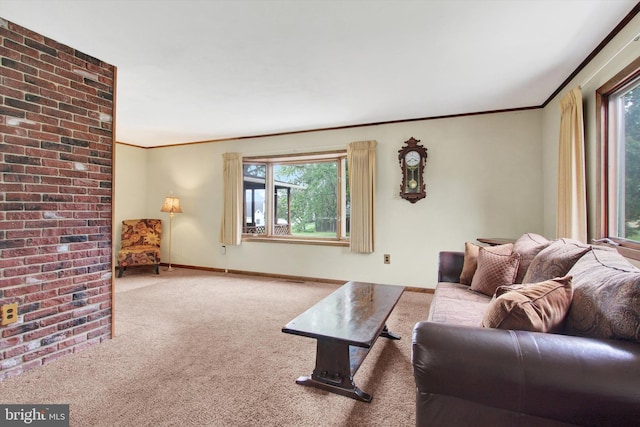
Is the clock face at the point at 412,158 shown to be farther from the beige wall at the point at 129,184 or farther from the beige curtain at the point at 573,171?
the beige wall at the point at 129,184

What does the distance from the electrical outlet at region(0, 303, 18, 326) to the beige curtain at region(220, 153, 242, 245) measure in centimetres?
303

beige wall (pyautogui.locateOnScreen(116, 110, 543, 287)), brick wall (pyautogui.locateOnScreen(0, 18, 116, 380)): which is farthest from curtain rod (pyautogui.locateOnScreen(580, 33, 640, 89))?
brick wall (pyautogui.locateOnScreen(0, 18, 116, 380))

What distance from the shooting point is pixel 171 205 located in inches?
206

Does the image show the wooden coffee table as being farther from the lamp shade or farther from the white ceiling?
the lamp shade

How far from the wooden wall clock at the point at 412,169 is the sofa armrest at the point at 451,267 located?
1190mm

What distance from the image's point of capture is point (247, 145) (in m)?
4.95

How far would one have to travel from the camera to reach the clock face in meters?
3.92

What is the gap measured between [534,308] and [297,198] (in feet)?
13.1

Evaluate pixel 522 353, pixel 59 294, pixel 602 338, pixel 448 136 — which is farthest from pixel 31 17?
pixel 448 136

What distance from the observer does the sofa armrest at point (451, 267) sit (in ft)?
9.24

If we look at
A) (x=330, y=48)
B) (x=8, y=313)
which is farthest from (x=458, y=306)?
(x=8, y=313)

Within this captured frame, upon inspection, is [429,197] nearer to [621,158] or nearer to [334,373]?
[621,158]

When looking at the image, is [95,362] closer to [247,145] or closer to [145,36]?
[145,36]

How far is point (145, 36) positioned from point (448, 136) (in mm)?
3303
